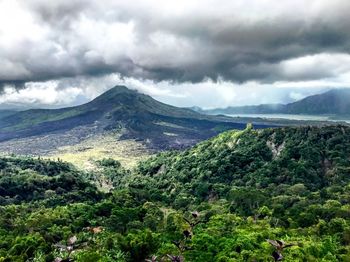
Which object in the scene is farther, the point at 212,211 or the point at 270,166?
the point at 270,166

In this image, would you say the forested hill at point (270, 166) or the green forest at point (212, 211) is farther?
the forested hill at point (270, 166)

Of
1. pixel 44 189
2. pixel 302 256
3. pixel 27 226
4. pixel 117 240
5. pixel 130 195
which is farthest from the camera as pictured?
pixel 44 189

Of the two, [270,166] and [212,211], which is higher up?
[270,166]

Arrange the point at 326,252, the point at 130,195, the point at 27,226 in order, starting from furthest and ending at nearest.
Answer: the point at 130,195
the point at 27,226
the point at 326,252

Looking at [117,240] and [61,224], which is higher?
[117,240]

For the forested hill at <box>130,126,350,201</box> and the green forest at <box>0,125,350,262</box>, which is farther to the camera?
the forested hill at <box>130,126,350,201</box>

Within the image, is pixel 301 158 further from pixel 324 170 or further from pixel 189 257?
pixel 189 257

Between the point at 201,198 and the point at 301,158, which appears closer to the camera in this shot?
the point at 201,198

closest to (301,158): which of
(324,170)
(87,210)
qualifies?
(324,170)
